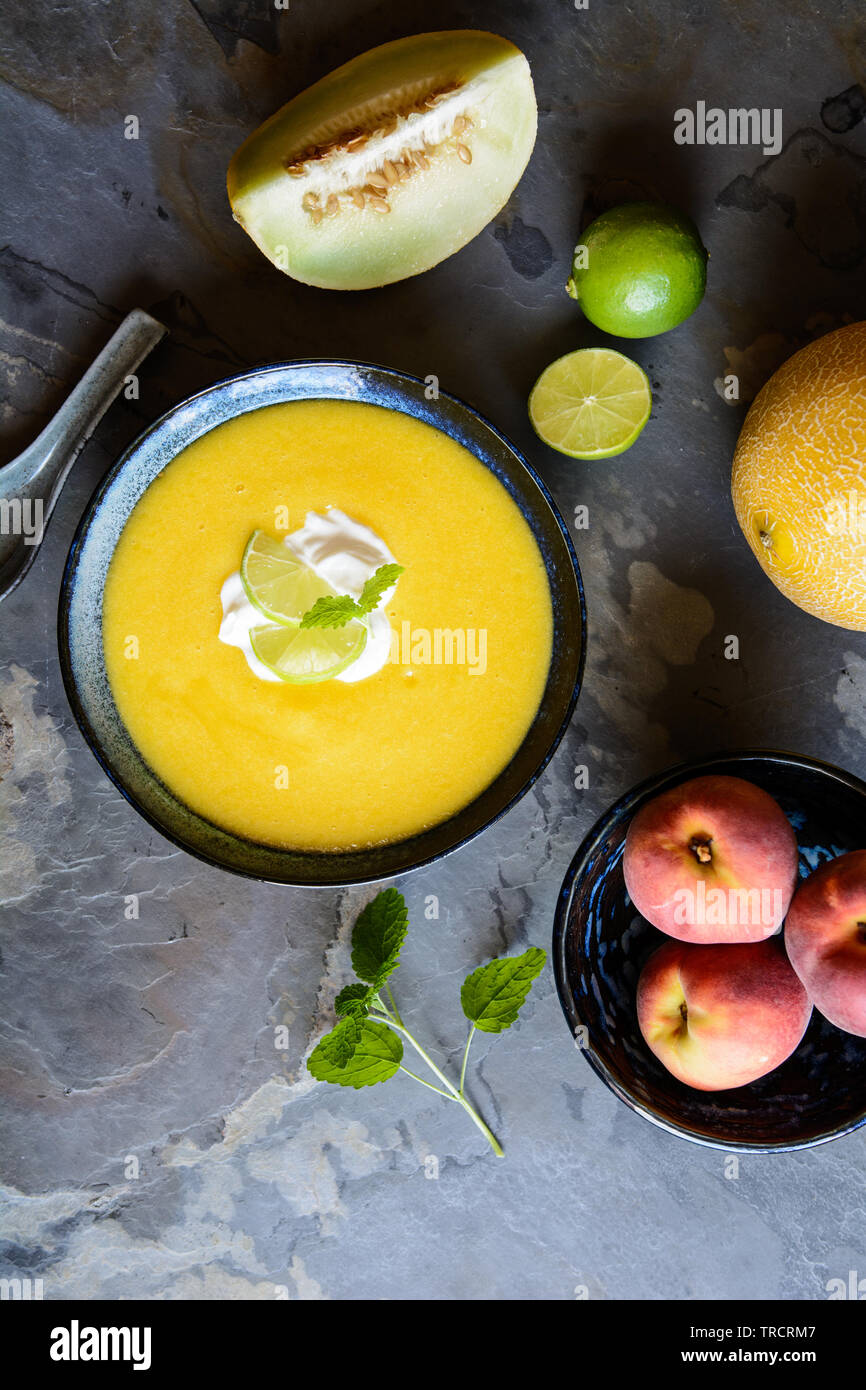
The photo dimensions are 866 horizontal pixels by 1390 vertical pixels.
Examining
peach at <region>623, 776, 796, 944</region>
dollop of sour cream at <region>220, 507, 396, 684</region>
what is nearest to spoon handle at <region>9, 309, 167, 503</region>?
dollop of sour cream at <region>220, 507, 396, 684</region>

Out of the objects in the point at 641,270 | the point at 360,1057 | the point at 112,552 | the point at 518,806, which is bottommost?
the point at 360,1057

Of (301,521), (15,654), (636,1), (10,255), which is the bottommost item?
(15,654)

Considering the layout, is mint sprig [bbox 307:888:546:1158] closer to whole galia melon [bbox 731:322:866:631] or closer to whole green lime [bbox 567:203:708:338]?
whole galia melon [bbox 731:322:866:631]

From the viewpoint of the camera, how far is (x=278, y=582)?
5.49 feet

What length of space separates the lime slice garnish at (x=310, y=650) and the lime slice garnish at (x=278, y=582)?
1.2 inches

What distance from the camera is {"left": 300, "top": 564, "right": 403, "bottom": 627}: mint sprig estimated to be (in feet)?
5.34

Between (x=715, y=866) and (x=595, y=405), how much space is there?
2.83ft

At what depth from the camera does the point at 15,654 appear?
6.18ft

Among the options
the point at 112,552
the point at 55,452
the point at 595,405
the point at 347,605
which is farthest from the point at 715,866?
the point at 55,452

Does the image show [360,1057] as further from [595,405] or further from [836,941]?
[595,405]
